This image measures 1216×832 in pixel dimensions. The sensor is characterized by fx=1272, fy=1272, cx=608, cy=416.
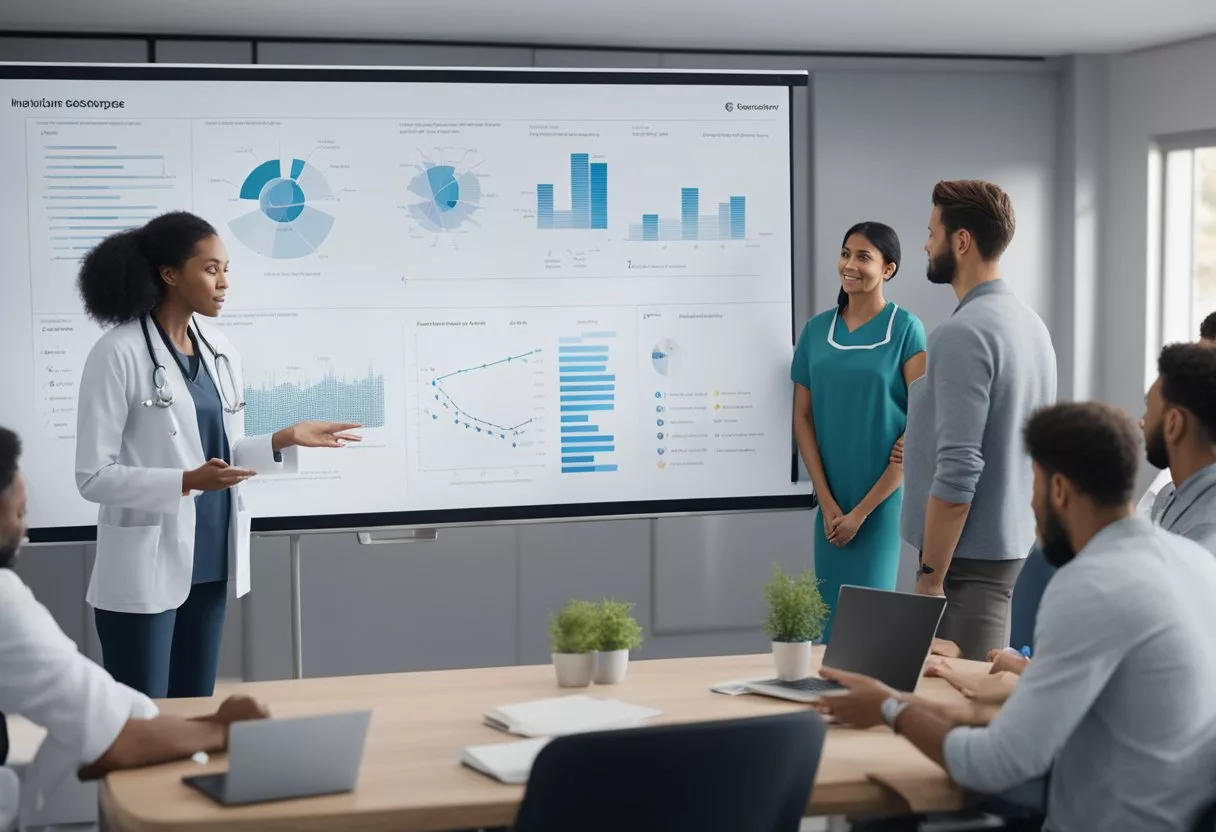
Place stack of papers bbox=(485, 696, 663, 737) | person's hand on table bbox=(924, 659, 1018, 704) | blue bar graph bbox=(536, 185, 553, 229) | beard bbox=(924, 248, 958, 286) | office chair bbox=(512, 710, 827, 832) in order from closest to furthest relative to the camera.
A: office chair bbox=(512, 710, 827, 832)
stack of papers bbox=(485, 696, 663, 737)
person's hand on table bbox=(924, 659, 1018, 704)
beard bbox=(924, 248, 958, 286)
blue bar graph bbox=(536, 185, 553, 229)

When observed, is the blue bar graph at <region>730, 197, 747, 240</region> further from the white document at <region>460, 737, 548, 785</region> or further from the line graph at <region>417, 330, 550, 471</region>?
the white document at <region>460, 737, 548, 785</region>

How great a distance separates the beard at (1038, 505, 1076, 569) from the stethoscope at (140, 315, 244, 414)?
2043mm

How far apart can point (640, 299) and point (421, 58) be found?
174cm

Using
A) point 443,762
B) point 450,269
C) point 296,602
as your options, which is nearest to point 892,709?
point 443,762

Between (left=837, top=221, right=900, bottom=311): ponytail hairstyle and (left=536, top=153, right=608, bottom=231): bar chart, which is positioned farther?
(left=536, top=153, right=608, bottom=231): bar chart

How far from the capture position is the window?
552 centimetres

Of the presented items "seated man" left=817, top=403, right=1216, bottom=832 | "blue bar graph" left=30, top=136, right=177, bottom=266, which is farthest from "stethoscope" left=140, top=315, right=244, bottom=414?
"seated man" left=817, top=403, right=1216, bottom=832

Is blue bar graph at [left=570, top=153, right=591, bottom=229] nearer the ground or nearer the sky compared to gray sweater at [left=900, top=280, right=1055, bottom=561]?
nearer the sky

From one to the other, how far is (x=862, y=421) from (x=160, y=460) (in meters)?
1.98

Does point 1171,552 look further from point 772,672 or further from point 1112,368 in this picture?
point 1112,368

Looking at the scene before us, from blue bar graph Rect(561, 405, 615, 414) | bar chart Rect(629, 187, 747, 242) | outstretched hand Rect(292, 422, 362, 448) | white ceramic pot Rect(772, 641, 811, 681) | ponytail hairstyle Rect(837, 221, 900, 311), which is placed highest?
bar chart Rect(629, 187, 747, 242)

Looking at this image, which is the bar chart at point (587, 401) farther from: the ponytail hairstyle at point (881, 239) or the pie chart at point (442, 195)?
the ponytail hairstyle at point (881, 239)

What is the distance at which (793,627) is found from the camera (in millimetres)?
2375

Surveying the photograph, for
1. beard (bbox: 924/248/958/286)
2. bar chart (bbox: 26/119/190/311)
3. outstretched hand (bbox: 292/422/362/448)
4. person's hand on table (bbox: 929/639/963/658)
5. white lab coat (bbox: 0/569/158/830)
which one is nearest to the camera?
white lab coat (bbox: 0/569/158/830)
